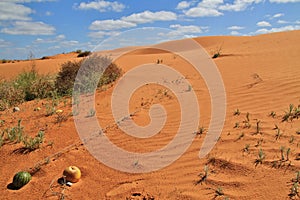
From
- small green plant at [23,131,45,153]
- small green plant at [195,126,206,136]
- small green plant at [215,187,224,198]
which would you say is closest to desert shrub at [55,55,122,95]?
small green plant at [23,131,45,153]

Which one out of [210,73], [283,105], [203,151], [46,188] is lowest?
[46,188]

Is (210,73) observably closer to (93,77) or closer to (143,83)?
(143,83)

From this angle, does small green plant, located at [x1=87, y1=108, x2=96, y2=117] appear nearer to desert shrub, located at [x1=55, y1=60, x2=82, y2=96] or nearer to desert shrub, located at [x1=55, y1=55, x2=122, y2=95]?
desert shrub, located at [x1=55, y1=55, x2=122, y2=95]

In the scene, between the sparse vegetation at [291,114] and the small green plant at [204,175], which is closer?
the small green plant at [204,175]

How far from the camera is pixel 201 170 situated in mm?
2742

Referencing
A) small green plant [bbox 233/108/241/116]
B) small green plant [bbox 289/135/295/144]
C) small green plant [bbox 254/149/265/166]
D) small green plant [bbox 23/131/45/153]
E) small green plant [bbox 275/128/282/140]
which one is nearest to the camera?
small green plant [bbox 254/149/265/166]

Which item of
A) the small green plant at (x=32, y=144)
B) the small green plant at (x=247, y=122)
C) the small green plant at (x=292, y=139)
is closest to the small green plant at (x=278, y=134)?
the small green plant at (x=292, y=139)

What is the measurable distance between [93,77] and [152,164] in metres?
3.69

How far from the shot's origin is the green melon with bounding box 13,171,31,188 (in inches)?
107

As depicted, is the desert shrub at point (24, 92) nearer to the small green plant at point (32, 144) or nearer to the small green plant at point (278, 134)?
the small green plant at point (32, 144)

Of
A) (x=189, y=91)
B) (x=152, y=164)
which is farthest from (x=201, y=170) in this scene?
(x=189, y=91)

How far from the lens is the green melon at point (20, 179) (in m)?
2.72

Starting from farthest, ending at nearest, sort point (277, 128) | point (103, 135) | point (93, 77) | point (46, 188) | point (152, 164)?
point (93, 77), point (103, 135), point (277, 128), point (152, 164), point (46, 188)

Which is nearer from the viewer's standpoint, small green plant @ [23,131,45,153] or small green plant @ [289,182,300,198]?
small green plant @ [289,182,300,198]
